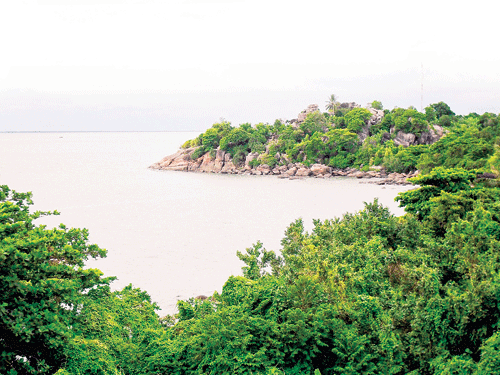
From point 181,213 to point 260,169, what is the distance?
110ft

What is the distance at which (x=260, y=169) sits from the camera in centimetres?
7025

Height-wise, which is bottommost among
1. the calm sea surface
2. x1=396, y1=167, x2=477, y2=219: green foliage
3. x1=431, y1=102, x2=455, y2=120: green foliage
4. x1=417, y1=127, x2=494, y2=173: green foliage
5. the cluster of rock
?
the calm sea surface

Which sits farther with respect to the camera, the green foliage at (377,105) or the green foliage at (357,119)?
the green foliage at (377,105)

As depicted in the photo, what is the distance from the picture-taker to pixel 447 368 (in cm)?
714

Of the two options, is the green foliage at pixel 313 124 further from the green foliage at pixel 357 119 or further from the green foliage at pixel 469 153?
the green foliage at pixel 469 153

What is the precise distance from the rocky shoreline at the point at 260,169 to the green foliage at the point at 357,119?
9782 millimetres

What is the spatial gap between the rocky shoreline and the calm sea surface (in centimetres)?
419

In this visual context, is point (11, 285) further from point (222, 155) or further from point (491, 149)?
point (222, 155)

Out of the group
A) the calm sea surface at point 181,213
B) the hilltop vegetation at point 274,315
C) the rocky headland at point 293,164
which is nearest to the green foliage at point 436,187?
the hilltop vegetation at point 274,315

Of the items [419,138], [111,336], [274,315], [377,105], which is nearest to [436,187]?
[274,315]

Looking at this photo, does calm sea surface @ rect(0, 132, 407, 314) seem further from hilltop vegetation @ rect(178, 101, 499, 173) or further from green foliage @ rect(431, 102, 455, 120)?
green foliage @ rect(431, 102, 455, 120)

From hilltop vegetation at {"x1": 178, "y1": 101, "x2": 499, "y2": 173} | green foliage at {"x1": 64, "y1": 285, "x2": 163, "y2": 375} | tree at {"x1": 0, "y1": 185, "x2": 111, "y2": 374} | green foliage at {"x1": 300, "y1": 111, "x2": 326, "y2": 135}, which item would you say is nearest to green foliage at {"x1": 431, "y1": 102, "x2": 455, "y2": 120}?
hilltop vegetation at {"x1": 178, "y1": 101, "x2": 499, "y2": 173}

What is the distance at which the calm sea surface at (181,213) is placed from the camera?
71.3 ft

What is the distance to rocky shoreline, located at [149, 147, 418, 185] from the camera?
60.8m
